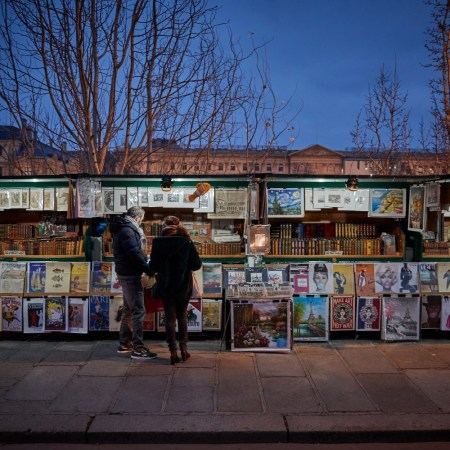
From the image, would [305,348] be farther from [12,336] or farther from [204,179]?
[12,336]

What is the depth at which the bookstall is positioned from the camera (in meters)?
6.45

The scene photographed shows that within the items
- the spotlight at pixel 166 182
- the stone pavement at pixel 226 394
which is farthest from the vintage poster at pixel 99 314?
the spotlight at pixel 166 182

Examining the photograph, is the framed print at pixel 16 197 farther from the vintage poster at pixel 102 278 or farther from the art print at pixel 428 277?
the art print at pixel 428 277

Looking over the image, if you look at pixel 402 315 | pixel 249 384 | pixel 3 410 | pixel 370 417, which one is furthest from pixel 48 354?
pixel 402 315

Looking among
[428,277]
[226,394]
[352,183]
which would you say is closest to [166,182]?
[352,183]

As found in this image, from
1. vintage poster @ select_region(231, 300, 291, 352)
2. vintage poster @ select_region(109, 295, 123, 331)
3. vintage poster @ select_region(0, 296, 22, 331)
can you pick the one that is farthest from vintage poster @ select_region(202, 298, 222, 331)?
vintage poster @ select_region(0, 296, 22, 331)

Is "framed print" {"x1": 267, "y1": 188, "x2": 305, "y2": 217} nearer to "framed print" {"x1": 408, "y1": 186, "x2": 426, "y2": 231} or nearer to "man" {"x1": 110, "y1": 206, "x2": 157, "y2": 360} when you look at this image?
"framed print" {"x1": 408, "y1": 186, "x2": 426, "y2": 231}

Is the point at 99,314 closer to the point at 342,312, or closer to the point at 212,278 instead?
the point at 212,278

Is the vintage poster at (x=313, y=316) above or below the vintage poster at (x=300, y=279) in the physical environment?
below

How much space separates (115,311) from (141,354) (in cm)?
104

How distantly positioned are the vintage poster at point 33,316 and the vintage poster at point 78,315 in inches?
16.8

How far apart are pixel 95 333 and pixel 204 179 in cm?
284

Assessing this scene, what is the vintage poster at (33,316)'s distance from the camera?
6.52 m

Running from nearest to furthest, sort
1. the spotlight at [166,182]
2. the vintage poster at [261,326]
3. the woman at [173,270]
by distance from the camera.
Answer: the woman at [173,270]
the vintage poster at [261,326]
the spotlight at [166,182]
